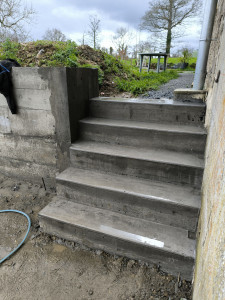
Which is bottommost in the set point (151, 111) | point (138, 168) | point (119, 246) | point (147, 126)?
point (119, 246)

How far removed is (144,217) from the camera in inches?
84.3

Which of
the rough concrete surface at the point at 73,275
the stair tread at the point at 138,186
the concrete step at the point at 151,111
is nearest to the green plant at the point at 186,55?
the concrete step at the point at 151,111

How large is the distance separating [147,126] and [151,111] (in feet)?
0.90

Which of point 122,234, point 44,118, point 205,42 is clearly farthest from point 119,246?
→ point 205,42

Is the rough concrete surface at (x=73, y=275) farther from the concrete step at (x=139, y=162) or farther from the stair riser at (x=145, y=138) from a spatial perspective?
the stair riser at (x=145, y=138)

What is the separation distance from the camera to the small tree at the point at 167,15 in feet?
49.1

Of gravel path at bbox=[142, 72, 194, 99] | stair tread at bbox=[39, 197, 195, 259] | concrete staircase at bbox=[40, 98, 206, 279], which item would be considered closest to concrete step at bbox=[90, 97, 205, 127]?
concrete staircase at bbox=[40, 98, 206, 279]

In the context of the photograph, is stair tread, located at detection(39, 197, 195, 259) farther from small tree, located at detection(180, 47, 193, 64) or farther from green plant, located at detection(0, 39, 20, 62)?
small tree, located at detection(180, 47, 193, 64)

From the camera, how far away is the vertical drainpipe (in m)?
2.63

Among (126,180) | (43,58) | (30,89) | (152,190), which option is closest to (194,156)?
(152,190)

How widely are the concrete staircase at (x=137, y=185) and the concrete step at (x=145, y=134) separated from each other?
1 centimetres

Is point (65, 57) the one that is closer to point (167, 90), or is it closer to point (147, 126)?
point (167, 90)

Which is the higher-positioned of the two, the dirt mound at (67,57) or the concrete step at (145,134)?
the dirt mound at (67,57)

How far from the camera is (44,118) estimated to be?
9.28 ft
